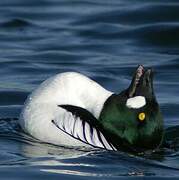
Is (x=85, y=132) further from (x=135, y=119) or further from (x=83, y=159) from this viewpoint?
(x=135, y=119)

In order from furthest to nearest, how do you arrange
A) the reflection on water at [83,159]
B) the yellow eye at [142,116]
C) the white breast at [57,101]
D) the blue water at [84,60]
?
the white breast at [57,101]
the yellow eye at [142,116]
the blue water at [84,60]
the reflection on water at [83,159]

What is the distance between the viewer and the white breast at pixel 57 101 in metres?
12.9

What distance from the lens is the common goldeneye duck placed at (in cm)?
1277

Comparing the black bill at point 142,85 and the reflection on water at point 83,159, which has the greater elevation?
the black bill at point 142,85

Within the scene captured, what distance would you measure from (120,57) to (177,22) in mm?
3131

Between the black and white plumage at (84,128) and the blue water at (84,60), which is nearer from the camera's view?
the blue water at (84,60)

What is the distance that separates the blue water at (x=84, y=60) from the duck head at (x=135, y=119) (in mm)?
188

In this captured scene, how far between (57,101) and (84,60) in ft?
22.4

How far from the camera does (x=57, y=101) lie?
13.1 m

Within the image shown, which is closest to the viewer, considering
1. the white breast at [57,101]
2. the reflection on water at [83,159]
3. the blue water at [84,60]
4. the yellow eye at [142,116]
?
the reflection on water at [83,159]

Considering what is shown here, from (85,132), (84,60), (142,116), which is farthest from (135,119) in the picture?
(84,60)

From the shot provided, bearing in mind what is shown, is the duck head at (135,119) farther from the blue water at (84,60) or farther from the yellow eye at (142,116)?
the blue water at (84,60)

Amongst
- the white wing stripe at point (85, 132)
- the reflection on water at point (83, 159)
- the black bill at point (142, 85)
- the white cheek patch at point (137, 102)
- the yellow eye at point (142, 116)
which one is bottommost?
the reflection on water at point (83, 159)

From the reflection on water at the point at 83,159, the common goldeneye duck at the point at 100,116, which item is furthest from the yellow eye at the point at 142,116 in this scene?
the reflection on water at the point at 83,159
